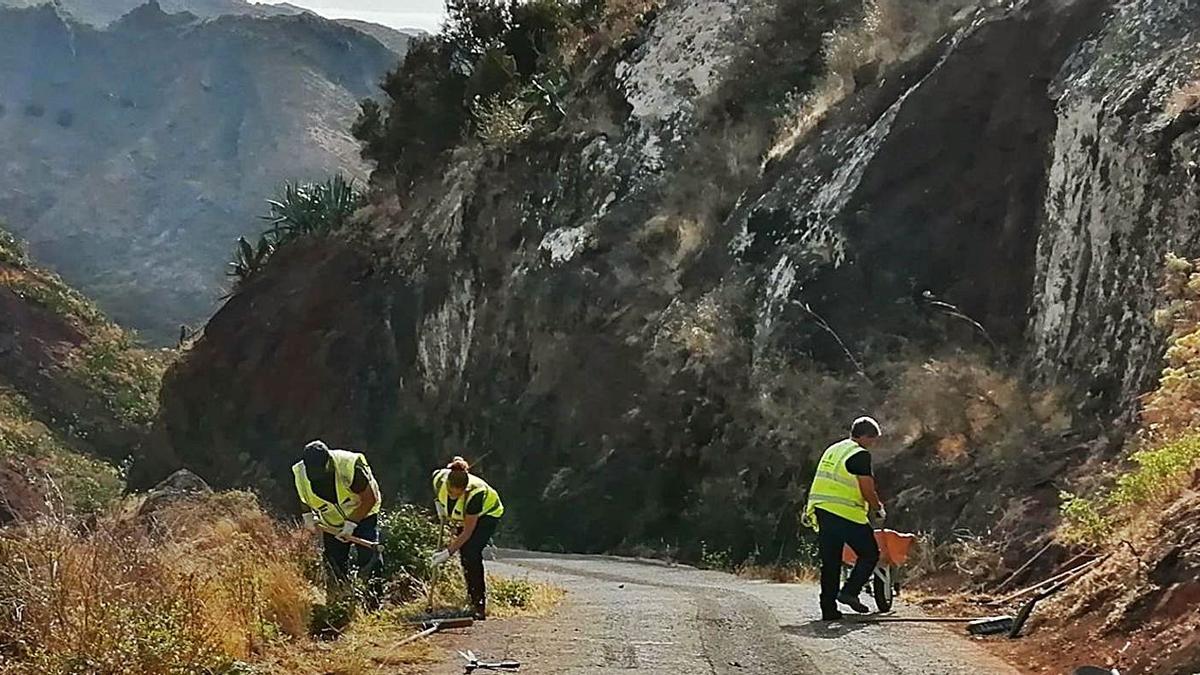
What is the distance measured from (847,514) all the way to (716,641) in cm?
179

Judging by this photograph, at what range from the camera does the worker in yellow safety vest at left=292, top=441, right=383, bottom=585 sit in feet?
37.6

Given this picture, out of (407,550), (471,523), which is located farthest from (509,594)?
(471,523)

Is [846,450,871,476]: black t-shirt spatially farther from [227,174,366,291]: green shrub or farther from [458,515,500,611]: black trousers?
[227,174,366,291]: green shrub

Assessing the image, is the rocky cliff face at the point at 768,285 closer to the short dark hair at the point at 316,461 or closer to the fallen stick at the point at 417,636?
the fallen stick at the point at 417,636

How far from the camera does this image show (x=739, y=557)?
2031 cm

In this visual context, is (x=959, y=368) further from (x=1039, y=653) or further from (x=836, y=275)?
(x=1039, y=653)

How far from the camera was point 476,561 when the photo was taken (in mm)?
11609

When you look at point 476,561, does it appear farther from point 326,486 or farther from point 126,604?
point 126,604

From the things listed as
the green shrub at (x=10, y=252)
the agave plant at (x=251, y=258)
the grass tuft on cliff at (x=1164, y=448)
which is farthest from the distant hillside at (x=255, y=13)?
the grass tuft on cliff at (x=1164, y=448)

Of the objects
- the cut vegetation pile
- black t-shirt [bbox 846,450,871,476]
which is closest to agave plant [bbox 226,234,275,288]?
the cut vegetation pile

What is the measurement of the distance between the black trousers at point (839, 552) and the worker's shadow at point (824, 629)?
29cm

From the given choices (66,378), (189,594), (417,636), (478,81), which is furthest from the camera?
(66,378)

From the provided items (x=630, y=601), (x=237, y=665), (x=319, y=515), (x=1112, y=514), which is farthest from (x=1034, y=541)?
(x=237, y=665)

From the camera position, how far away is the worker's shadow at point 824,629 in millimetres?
10000
